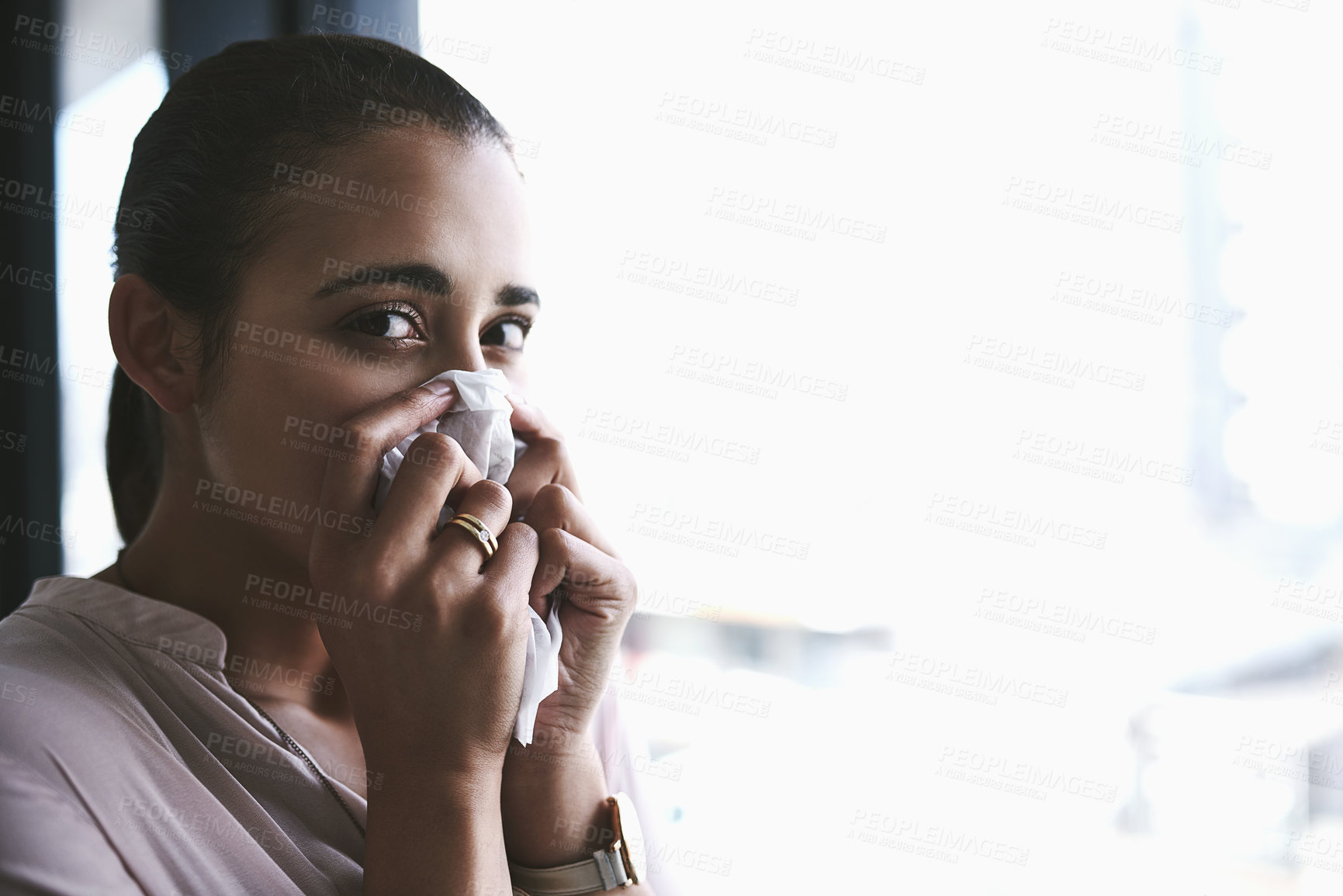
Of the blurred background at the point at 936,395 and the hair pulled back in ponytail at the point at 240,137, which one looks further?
the blurred background at the point at 936,395

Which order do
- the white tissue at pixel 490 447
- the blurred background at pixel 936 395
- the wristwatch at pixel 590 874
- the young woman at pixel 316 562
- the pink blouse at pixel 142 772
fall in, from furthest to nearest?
the blurred background at pixel 936 395 → the wristwatch at pixel 590 874 → the white tissue at pixel 490 447 → the young woman at pixel 316 562 → the pink blouse at pixel 142 772

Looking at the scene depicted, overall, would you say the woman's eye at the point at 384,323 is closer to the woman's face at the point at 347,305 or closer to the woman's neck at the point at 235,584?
the woman's face at the point at 347,305

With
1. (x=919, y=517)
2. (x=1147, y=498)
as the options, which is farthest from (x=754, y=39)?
(x=1147, y=498)

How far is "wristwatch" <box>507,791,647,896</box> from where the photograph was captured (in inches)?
47.3

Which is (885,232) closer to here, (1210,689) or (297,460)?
(1210,689)

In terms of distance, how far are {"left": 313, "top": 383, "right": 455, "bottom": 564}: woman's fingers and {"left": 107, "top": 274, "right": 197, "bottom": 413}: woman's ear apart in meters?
0.31

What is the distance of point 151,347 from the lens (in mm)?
1259

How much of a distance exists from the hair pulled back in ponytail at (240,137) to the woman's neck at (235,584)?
0.21m

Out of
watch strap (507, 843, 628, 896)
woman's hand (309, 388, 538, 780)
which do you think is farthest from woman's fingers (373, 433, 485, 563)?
watch strap (507, 843, 628, 896)

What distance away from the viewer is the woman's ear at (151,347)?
1255 mm

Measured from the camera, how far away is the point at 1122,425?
149cm

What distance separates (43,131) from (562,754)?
1.83 m

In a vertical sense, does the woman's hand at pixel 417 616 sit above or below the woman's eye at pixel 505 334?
below

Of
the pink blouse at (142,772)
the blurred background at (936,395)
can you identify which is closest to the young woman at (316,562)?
the pink blouse at (142,772)
